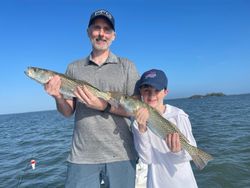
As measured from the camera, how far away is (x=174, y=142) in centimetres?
371

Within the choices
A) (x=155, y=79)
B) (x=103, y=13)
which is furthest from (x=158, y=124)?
(x=103, y=13)

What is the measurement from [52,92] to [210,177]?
757cm

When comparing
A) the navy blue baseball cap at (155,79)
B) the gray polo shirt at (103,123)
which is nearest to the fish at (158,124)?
the gray polo shirt at (103,123)

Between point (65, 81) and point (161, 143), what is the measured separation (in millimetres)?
1612

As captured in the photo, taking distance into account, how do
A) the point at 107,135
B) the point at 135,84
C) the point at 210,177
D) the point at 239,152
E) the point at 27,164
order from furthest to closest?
the point at 27,164 < the point at 239,152 < the point at 210,177 < the point at 135,84 < the point at 107,135

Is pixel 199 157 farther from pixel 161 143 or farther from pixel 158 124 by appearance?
pixel 158 124

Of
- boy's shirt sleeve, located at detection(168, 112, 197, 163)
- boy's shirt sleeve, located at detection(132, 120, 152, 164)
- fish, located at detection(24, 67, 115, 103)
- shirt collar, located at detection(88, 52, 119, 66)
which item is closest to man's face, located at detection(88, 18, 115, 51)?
shirt collar, located at detection(88, 52, 119, 66)

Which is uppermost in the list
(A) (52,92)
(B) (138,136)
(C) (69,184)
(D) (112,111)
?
(A) (52,92)

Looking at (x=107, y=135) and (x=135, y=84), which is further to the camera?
(x=135, y=84)

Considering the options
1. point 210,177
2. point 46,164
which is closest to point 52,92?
point 210,177

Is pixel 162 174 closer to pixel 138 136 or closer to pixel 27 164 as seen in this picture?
pixel 138 136

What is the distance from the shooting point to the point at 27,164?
1373 cm

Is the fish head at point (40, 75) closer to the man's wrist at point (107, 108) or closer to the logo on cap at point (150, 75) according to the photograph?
the man's wrist at point (107, 108)

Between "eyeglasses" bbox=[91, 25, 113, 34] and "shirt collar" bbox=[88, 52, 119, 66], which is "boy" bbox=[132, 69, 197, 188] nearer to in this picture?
"shirt collar" bbox=[88, 52, 119, 66]
